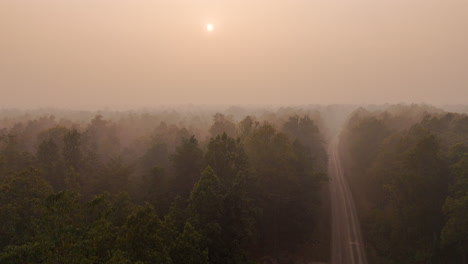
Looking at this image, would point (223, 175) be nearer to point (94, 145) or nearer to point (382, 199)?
point (94, 145)

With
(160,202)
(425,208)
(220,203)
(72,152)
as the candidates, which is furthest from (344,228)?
(72,152)

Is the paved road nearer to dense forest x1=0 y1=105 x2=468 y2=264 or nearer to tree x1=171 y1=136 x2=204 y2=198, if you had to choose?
dense forest x1=0 y1=105 x2=468 y2=264

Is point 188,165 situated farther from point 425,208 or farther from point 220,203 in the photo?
point 425,208

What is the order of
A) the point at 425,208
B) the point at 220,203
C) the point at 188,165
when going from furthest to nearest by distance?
the point at 188,165
the point at 425,208
the point at 220,203

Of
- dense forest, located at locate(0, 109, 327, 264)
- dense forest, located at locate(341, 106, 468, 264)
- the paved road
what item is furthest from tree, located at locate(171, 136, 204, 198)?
dense forest, located at locate(341, 106, 468, 264)

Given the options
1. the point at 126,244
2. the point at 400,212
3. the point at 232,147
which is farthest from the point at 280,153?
the point at 126,244

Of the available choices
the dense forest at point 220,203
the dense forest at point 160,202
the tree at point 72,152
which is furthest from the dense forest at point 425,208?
the tree at point 72,152
